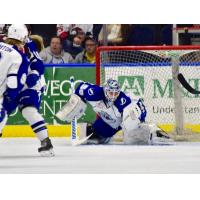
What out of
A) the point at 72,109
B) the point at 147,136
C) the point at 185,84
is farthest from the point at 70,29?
the point at 147,136

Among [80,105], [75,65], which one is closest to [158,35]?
[75,65]

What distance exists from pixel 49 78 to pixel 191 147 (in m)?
2.57

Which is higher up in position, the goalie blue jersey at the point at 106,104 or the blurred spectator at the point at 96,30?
the blurred spectator at the point at 96,30

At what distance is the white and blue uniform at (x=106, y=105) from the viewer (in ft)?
37.1

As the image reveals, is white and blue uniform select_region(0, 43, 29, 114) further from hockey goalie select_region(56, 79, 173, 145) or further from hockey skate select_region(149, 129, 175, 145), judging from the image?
hockey skate select_region(149, 129, 175, 145)

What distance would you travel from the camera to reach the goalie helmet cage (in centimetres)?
1232

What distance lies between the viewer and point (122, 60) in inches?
494

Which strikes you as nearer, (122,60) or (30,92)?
(30,92)

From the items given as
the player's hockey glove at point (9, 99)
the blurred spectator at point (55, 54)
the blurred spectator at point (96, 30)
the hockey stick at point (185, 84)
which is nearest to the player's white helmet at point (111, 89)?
the hockey stick at point (185, 84)

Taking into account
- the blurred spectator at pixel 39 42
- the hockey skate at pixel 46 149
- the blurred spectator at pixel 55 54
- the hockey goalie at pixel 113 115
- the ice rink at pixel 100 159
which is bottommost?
the ice rink at pixel 100 159

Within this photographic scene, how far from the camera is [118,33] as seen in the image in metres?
14.1

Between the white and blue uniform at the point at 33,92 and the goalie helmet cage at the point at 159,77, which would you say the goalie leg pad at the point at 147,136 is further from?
the white and blue uniform at the point at 33,92

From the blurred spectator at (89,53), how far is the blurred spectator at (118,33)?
275 mm

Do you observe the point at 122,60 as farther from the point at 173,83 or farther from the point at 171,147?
the point at 171,147
